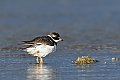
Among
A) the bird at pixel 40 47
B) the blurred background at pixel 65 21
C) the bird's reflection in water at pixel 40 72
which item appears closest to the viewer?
the bird's reflection in water at pixel 40 72

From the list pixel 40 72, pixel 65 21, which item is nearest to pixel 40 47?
pixel 40 72

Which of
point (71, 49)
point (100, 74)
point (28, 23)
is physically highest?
point (28, 23)

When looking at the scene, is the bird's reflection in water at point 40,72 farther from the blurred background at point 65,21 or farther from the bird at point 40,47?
the blurred background at point 65,21

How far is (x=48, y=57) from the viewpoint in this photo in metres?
19.2

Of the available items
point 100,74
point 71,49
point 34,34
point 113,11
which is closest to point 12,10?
point 113,11

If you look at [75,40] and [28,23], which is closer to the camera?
[75,40]

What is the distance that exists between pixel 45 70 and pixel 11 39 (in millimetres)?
8578

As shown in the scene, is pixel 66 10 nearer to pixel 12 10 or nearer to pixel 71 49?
pixel 12 10

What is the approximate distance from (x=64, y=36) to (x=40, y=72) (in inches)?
418

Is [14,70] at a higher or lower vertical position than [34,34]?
lower

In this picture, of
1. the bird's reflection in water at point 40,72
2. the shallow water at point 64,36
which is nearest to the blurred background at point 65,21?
the shallow water at point 64,36

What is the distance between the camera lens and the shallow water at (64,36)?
1554 cm

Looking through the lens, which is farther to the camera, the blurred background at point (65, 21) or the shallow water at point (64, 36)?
the blurred background at point (65, 21)

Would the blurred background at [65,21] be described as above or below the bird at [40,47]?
above
